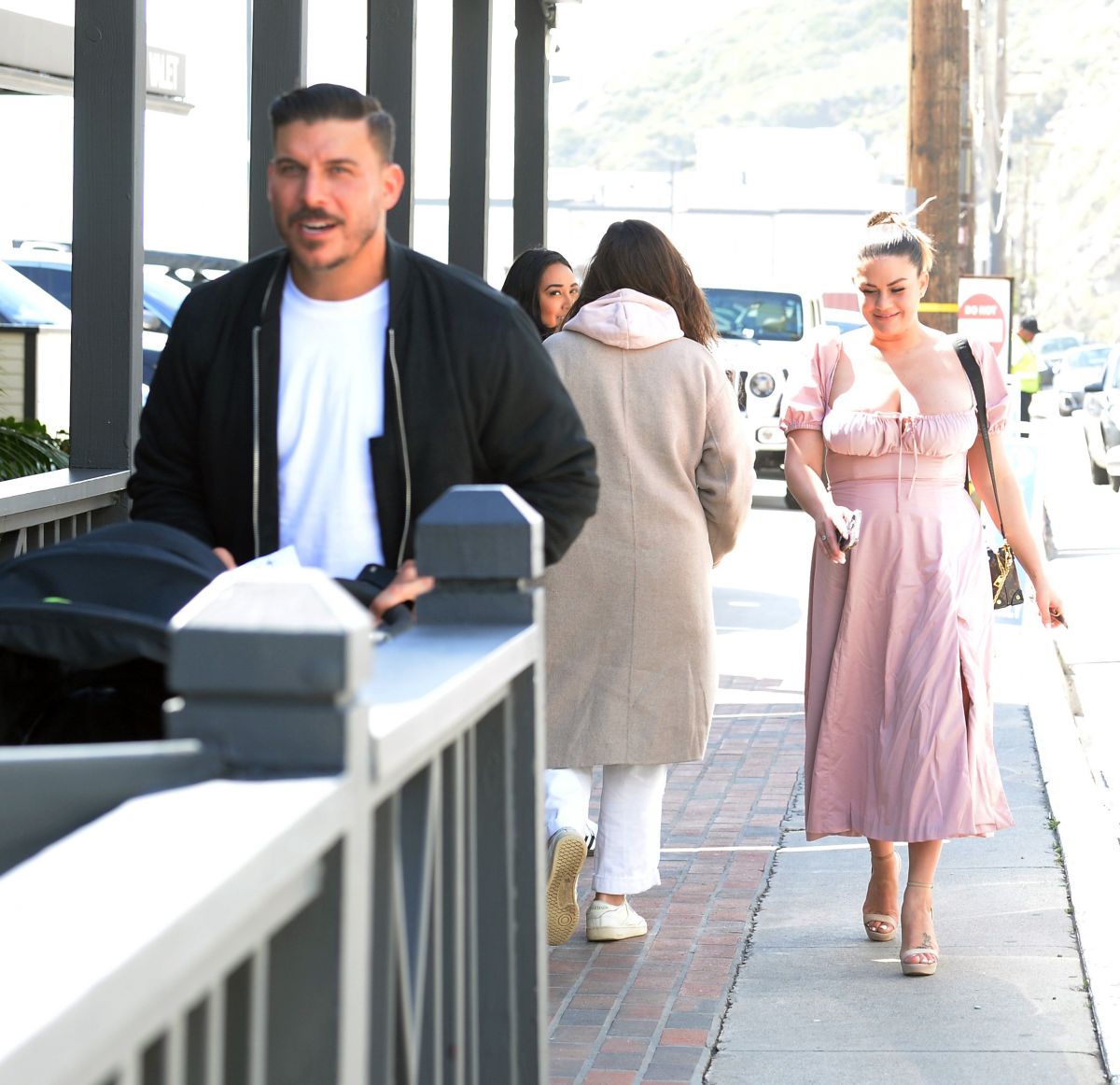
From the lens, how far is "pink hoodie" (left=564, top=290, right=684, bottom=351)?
5.02 meters

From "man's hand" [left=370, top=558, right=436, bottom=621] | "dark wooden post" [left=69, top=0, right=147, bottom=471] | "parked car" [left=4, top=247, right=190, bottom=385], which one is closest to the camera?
"man's hand" [left=370, top=558, right=436, bottom=621]

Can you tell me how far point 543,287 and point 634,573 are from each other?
145cm

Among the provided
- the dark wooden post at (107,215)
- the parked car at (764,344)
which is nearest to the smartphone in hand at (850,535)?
the dark wooden post at (107,215)

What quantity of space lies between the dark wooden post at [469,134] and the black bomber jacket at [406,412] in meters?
6.86

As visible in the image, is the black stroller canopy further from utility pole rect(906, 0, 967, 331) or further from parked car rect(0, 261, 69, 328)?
utility pole rect(906, 0, 967, 331)

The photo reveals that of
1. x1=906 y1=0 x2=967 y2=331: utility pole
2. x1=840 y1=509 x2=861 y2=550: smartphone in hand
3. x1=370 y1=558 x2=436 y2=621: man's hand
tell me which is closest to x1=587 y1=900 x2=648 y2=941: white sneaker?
x1=840 y1=509 x2=861 y2=550: smartphone in hand

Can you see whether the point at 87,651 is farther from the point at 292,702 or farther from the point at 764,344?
the point at 764,344

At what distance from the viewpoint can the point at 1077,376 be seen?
3794 centimetres

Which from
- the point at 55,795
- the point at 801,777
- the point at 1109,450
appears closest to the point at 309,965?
the point at 55,795

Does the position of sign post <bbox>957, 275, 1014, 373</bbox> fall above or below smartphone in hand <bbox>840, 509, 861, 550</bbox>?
above

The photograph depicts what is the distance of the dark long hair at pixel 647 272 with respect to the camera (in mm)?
5176

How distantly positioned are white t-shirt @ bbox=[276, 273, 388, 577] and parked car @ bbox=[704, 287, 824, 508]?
1619 cm

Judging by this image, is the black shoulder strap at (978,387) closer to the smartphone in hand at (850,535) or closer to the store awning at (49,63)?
the smartphone in hand at (850,535)

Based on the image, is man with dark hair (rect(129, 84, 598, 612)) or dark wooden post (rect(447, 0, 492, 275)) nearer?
man with dark hair (rect(129, 84, 598, 612))
